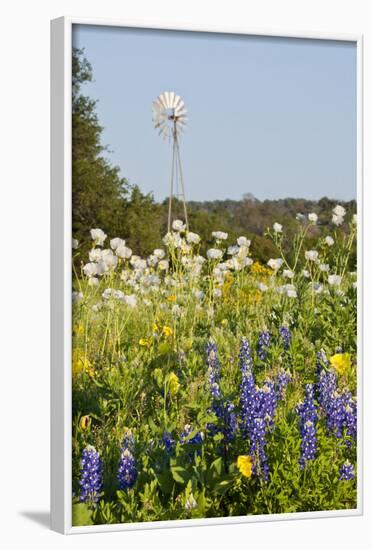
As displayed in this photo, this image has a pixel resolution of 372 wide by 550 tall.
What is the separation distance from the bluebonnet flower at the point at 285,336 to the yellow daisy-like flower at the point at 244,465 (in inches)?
23.8

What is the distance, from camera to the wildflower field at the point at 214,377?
201 inches

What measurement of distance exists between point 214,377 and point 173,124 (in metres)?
1.18

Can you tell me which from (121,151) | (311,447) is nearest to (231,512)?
(311,447)

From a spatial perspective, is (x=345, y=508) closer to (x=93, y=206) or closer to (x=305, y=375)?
(x=305, y=375)

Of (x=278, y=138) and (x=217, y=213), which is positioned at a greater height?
(x=278, y=138)

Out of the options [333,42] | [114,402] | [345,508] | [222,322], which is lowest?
[345,508]

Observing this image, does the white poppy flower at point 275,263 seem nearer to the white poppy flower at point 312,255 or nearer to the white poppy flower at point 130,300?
the white poppy flower at point 312,255

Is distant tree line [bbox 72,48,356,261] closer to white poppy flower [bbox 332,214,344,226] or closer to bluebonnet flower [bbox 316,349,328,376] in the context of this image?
white poppy flower [bbox 332,214,344,226]

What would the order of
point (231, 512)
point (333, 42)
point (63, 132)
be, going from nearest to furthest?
point (63, 132), point (231, 512), point (333, 42)

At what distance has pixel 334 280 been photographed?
5727 mm

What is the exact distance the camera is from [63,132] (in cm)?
496

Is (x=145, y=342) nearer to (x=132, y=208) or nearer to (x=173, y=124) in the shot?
(x=132, y=208)

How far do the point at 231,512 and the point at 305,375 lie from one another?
772 millimetres

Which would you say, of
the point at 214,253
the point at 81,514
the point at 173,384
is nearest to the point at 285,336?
the point at 214,253
